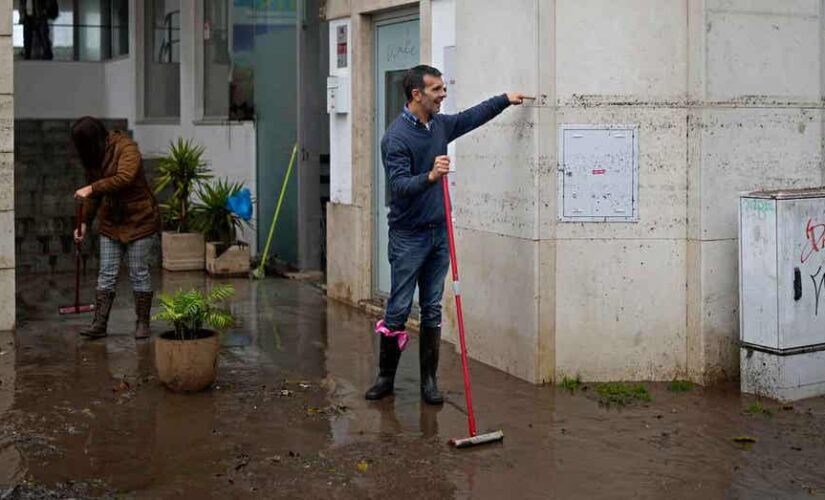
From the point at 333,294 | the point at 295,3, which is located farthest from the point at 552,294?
the point at 295,3

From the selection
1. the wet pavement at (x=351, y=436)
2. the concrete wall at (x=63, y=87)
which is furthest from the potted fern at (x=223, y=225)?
the concrete wall at (x=63, y=87)

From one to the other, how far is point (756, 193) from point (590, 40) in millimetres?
1459

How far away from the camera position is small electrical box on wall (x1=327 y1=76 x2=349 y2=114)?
11.9 meters

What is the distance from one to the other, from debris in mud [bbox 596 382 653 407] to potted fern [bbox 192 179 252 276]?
6.42 m

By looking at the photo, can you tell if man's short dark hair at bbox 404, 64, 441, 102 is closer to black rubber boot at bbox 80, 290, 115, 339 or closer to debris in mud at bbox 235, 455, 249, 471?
debris in mud at bbox 235, 455, 249, 471

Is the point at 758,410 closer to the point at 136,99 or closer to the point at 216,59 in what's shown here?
the point at 216,59

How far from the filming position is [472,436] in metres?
7.19

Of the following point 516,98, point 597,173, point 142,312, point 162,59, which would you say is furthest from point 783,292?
point 162,59

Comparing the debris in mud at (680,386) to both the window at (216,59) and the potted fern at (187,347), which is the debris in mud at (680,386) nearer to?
the potted fern at (187,347)

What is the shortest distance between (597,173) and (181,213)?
7.16 m

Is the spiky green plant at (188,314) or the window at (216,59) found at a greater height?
the window at (216,59)

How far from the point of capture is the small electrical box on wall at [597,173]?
848cm

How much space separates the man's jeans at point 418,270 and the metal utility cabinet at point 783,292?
1.94 metres

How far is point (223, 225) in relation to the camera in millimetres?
14461
